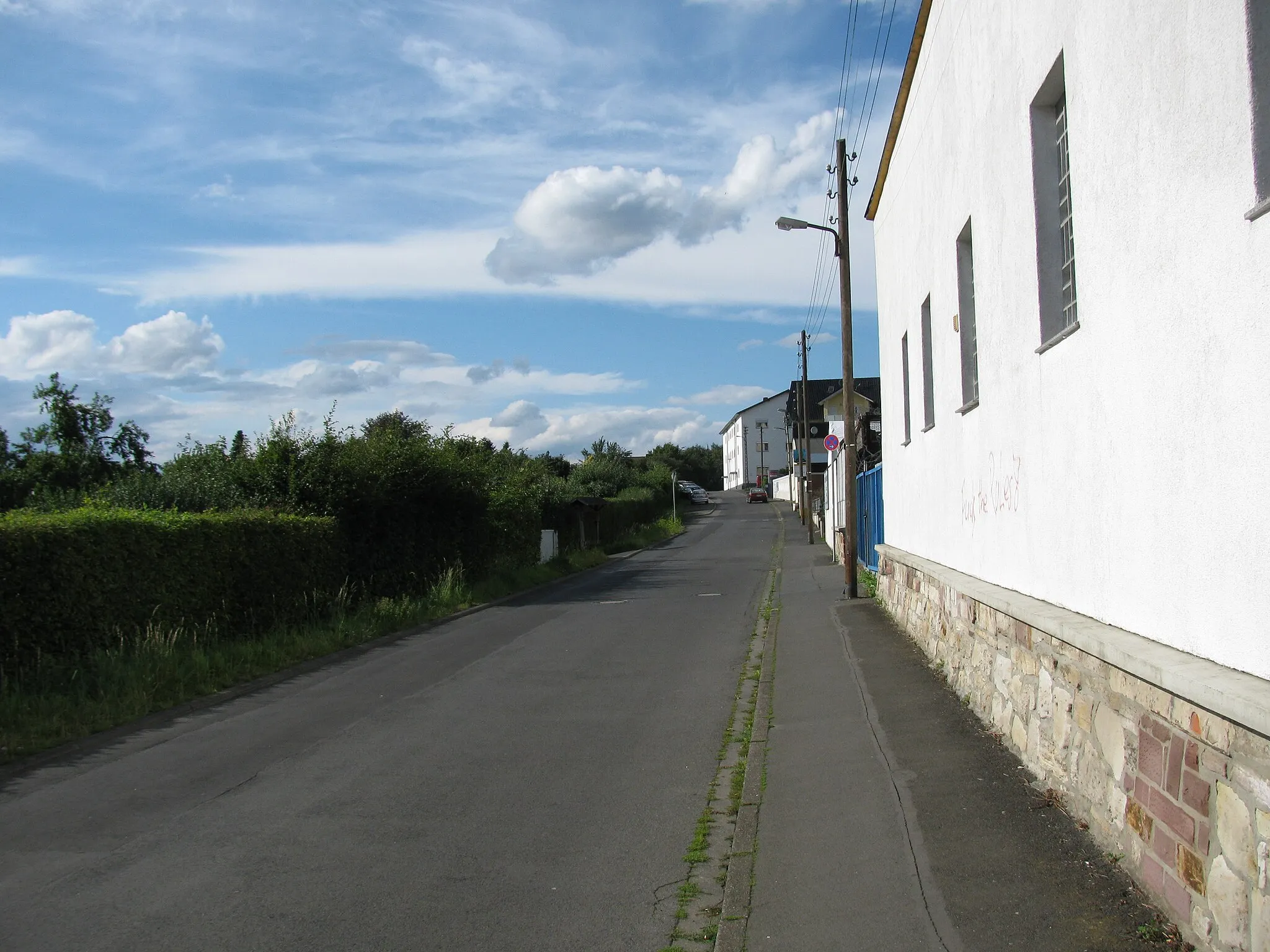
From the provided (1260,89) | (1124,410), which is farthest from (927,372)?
(1260,89)

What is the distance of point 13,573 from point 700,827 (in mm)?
7255

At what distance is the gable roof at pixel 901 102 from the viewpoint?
10.2 m

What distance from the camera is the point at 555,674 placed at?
11469 millimetres

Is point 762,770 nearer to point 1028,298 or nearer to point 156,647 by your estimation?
point 1028,298

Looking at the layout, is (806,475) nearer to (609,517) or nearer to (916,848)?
(609,517)

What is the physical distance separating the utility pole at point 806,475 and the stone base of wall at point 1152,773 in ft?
97.4

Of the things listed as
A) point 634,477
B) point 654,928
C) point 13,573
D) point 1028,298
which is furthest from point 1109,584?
point 634,477

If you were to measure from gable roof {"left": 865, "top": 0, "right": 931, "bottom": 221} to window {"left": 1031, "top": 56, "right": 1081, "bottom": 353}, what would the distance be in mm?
4151

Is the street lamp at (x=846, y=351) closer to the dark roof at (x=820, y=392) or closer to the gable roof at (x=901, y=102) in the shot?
the gable roof at (x=901, y=102)

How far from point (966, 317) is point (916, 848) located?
17.6 ft

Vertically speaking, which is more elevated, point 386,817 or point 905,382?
point 905,382

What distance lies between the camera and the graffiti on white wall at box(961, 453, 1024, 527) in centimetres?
712

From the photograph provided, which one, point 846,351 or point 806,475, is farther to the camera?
point 806,475

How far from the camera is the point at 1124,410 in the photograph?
15.5 ft
